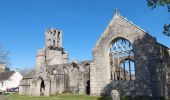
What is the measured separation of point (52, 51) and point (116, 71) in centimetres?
3110

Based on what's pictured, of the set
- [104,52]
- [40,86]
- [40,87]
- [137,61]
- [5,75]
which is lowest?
[40,87]

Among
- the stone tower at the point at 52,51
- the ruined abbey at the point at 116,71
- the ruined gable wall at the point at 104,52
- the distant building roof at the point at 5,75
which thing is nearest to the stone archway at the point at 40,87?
the ruined abbey at the point at 116,71

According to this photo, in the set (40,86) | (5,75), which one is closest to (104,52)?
(40,86)

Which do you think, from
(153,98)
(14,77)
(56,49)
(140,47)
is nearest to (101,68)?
(140,47)

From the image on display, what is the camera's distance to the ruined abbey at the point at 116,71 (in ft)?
101

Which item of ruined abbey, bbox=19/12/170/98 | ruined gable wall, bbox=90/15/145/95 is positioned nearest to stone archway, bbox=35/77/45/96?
ruined abbey, bbox=19/12/170/98

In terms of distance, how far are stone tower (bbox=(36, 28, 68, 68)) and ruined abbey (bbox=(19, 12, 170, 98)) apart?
15946mm

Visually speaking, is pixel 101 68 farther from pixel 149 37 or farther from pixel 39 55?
pixel 39 55

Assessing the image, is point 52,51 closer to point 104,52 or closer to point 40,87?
point 40,87

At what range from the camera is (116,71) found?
3694 cm

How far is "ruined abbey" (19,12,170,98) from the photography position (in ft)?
101

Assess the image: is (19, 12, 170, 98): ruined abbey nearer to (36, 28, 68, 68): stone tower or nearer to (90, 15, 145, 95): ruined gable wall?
(90, 15, 145, 95): ruined gable wall

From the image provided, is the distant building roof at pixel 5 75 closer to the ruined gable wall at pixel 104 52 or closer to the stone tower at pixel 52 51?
the stone tower at pixel 52 51

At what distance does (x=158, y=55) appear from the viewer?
99.6ft
